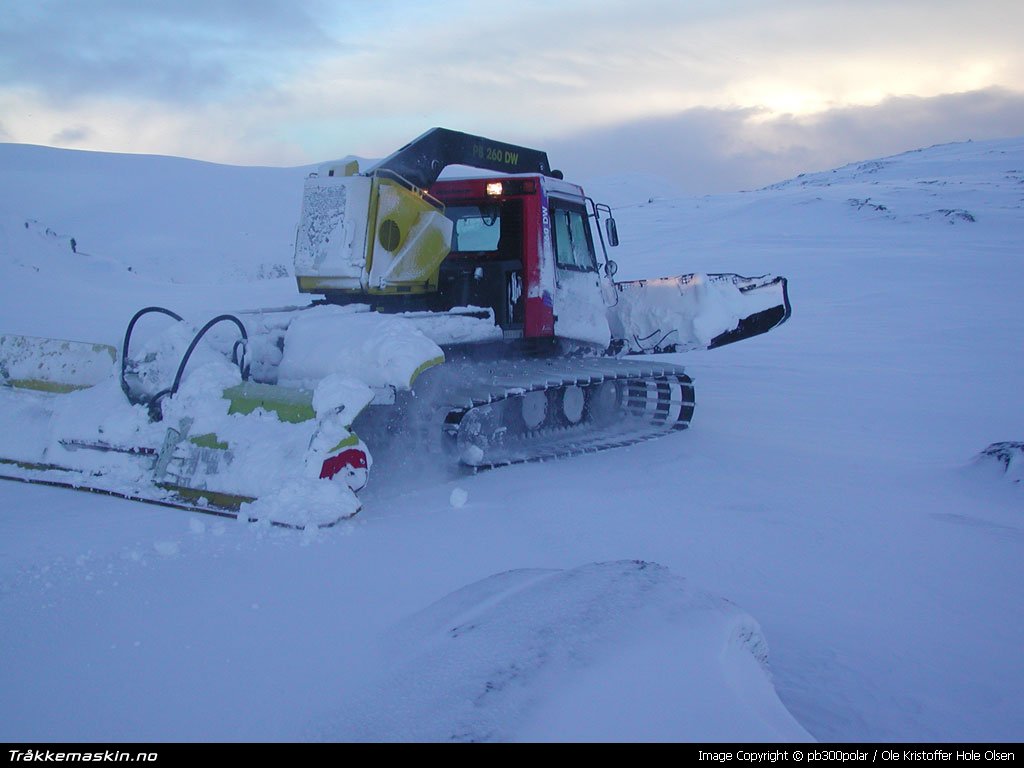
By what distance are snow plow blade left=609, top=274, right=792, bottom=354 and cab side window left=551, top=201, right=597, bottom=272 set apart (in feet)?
2.10

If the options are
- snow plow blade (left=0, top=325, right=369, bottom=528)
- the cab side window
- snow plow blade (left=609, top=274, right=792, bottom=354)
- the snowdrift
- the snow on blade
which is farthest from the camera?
snow plow blade (left=609, top=274, right=792, bottom=354)

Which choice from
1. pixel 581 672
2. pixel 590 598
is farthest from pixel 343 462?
pixel 581 672

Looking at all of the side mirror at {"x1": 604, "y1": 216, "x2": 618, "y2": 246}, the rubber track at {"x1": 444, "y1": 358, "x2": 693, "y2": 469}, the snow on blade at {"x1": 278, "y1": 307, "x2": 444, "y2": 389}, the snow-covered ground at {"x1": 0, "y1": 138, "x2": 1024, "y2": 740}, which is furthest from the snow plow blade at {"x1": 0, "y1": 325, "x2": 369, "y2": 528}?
the side mirror at {"x1": 604, "y1": 216, "x2": 618, "y2": 246}

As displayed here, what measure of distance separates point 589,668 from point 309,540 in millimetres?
2307

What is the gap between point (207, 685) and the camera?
2803 millimetres

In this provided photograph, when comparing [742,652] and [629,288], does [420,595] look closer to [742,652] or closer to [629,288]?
[742,652]

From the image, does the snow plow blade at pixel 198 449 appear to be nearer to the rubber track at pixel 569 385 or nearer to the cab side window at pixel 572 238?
the rubber track at pixel 569 385

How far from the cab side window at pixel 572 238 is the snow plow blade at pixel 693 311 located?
639 mm

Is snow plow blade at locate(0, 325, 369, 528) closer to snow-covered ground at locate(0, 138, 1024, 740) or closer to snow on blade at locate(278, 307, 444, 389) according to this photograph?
snow-covered ground at locate(0, 138, 1024, 740)

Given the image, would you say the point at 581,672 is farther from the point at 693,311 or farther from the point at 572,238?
the point at 693,311

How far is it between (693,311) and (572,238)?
147cm

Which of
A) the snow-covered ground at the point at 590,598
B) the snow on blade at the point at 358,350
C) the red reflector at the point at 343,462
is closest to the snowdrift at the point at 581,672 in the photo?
the snow-covered ground at the point at 590,598

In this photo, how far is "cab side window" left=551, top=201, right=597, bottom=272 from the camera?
7.92 metres

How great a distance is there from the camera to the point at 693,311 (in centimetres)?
841
